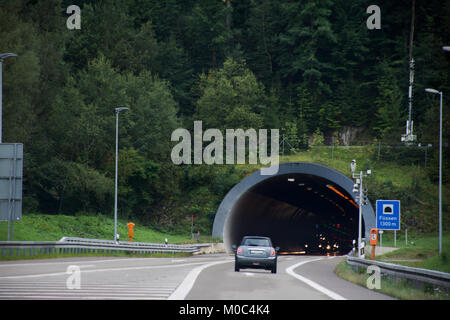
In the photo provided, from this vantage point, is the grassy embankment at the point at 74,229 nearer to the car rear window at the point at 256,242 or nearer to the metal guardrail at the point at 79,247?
the metal guardrail at the point at 79,247

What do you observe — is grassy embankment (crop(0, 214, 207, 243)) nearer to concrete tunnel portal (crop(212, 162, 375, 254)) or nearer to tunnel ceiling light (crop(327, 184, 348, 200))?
concrete tunnel portal (crop(212, 162, 375, 254))

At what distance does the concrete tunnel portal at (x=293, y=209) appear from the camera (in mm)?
52531

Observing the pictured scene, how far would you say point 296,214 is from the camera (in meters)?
74.3

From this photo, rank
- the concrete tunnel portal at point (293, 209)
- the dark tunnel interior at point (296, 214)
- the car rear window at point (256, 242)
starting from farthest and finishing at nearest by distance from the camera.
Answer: the dark tunnel interior at point (296, 214) → the concrete tunnel portal at point (293, 209) → the car rear window at point (256, 242)

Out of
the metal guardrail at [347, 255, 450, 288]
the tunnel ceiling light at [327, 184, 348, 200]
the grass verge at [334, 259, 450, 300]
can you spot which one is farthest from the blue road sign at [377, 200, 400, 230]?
the tunnel ceiling light at [327, 184, 348, 200]

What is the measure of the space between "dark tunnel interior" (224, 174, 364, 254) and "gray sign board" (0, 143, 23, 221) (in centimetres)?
2871

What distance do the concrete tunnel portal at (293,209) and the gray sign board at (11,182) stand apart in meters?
26.5

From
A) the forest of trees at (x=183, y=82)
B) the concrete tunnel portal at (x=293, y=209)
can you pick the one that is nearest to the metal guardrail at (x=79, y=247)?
the concrete tunnel portal at (x=293, y=209)

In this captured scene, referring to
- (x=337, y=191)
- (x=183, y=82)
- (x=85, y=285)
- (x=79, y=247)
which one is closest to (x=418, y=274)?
(x=85, y=285)

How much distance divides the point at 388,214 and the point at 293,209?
42.0 meters

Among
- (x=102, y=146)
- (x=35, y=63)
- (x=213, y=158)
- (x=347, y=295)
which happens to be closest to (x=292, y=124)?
(x=213, y=158)

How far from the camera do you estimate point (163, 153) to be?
202 ft
